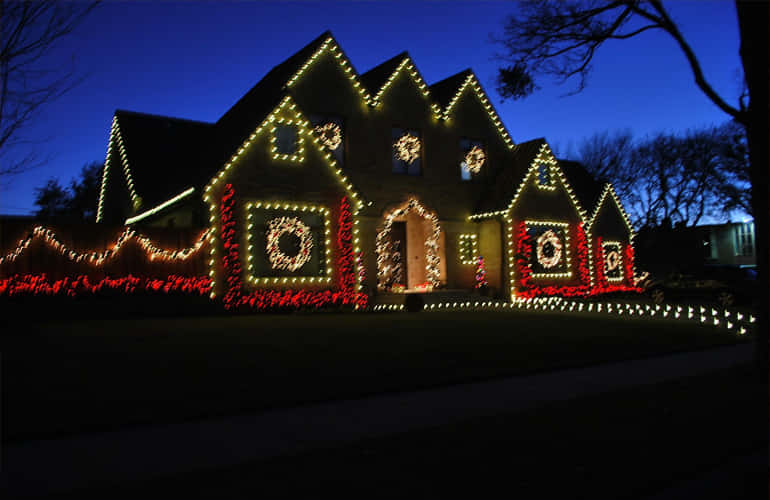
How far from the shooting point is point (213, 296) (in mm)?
16438

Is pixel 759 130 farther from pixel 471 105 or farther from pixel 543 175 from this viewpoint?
pixel 471 105

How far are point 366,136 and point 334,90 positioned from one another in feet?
6.56

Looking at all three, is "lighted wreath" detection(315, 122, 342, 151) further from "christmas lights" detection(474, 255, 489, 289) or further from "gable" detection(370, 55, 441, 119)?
"christmas lights" detection(474, 255, 489, 289)

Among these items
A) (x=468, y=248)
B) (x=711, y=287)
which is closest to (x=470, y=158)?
(x=468, y=248)

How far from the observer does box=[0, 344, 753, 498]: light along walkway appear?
4.80 m

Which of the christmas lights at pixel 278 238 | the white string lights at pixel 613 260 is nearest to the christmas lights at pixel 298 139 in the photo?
the christmas lights at pixel 278 238

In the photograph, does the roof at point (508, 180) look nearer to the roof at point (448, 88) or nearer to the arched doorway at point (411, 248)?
the arched doorway at point (411, 248)

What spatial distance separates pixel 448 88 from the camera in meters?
24.7

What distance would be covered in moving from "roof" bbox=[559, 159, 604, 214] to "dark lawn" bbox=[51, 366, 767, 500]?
23402 millimetres

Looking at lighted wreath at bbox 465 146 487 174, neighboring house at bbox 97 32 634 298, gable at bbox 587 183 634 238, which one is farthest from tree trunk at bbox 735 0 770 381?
Answer: gable at bbox 587 183 634 238

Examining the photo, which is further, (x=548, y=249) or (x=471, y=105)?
(x=548, y=249)

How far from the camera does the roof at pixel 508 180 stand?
2316cm

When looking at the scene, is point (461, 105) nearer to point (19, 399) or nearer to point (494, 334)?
point (494, 334)

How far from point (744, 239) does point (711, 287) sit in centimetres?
4385
